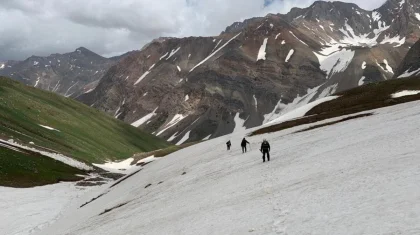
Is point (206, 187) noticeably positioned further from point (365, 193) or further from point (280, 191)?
point (365, 193)

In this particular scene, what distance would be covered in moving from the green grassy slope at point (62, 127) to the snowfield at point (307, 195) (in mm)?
60749

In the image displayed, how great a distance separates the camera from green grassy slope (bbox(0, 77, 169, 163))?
94062 mm

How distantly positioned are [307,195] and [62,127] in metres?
114

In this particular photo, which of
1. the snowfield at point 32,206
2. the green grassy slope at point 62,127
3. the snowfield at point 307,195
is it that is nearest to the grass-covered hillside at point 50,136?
the green grassy slope at point 62,127

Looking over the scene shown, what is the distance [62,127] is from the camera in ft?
393

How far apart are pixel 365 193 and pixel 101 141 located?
123 m

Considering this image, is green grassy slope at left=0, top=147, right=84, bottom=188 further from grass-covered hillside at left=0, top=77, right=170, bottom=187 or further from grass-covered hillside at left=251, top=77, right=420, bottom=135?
grass-covered hillside at left=251, top=77, right=420, bottom=135

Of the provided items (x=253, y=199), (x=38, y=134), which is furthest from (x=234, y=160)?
(x=38, y=134)

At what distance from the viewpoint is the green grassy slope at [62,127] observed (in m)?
94.1

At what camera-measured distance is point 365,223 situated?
13188 mm

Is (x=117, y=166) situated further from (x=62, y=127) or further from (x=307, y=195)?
(x=307, y=195)

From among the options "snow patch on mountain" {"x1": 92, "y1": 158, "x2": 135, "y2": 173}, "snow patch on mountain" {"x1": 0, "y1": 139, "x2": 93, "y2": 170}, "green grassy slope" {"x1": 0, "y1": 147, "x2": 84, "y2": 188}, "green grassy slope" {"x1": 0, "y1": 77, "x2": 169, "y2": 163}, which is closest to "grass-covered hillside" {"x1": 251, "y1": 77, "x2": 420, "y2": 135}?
"green grassy slope" {"x1": 0, "y1": 147, "x2": 84, "y2": 188}

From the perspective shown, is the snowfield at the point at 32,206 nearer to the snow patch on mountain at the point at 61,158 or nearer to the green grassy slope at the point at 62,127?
the snow patch on mountain at the point at 61,158

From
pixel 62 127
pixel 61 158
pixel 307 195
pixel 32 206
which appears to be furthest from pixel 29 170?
pixel 307 195
